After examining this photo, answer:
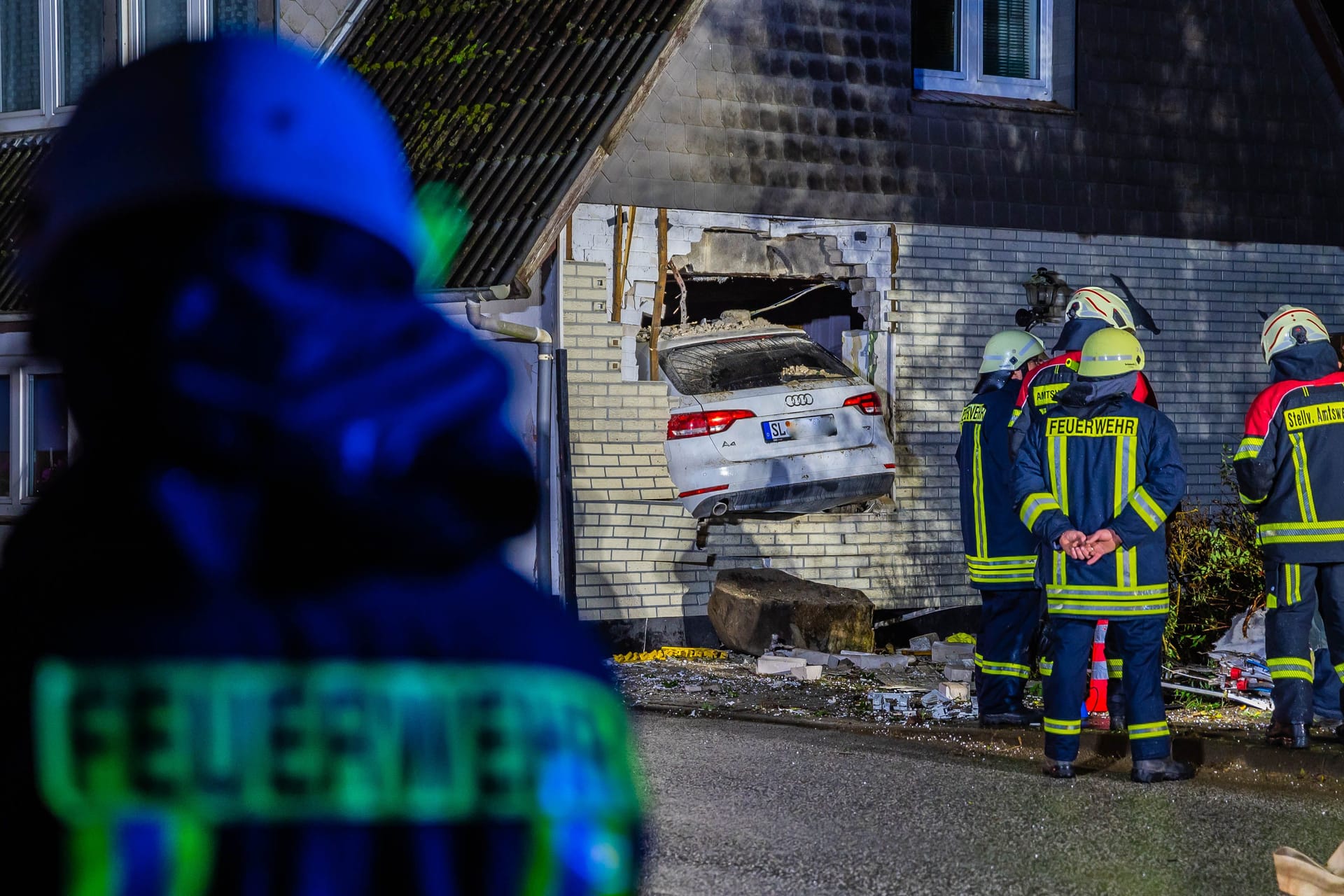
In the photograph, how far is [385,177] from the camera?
1.24 meters

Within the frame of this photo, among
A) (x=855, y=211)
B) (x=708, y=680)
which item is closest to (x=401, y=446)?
(x=708, y=680)

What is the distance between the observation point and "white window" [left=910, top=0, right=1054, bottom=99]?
43.1ft

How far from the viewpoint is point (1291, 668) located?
7.41 meters

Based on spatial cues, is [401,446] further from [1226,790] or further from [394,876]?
[1226,790]

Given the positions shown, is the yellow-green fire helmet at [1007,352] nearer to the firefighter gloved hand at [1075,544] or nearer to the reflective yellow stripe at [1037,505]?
the reflective yellow stripe at [1037,505]

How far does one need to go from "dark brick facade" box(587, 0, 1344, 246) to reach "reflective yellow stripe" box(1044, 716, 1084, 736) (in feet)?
18.4

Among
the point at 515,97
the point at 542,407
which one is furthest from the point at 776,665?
the point at 515,97

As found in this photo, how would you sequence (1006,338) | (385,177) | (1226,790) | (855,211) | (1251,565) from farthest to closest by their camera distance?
(855,211)
(1251,565)
(1006,338)
(1226,790)
(385,177)

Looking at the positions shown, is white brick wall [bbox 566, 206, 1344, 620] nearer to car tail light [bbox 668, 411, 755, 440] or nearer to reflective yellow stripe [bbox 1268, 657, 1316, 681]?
car tail light [bbox 668, 411, 755, 440]

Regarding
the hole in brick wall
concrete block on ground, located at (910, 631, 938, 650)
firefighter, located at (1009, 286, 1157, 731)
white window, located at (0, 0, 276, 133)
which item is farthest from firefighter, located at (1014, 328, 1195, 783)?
white window, located at (0, 0, 276, 133)

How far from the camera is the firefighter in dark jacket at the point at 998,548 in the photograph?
8258mm

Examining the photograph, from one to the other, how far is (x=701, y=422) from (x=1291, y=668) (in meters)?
4.70

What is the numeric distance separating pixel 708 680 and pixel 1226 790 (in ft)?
13.0

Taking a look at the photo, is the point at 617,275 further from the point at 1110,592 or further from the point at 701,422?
the point at 1110,592
